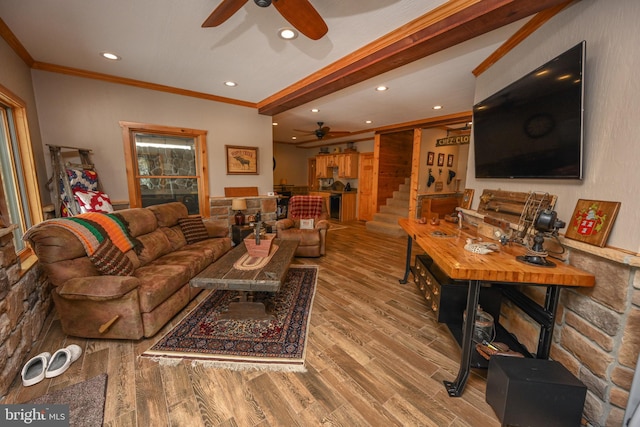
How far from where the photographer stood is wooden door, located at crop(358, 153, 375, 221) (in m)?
6.87

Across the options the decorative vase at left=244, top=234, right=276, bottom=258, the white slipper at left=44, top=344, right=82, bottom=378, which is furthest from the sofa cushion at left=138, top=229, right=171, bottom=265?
the decorative vase at left=244, top=234, right=276, bottom=258

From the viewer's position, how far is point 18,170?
2279 mm

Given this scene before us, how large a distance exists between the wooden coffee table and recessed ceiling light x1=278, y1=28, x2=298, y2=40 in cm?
203

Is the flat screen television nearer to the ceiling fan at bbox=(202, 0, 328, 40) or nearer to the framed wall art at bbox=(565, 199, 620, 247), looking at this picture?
the framed wall art at bbox=(565, 199, 620, 247)

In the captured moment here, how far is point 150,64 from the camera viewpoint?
2670 mm

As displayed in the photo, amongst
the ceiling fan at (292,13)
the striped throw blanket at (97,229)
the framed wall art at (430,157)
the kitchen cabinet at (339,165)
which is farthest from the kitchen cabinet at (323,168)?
the ceiling fan at (292,13)

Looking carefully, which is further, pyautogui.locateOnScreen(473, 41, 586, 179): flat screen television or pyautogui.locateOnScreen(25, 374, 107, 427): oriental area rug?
pyautogui.locateOnScreen(473, 41, 586, 179): flat screen television

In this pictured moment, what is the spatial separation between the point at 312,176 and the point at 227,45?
21.6 feet

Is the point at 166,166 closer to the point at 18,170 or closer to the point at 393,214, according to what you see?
the point at 18,170

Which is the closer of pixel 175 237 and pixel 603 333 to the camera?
pixel 603 333

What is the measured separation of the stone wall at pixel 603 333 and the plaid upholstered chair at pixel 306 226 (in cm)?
272

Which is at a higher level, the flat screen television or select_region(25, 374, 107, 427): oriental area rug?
the flat screen television

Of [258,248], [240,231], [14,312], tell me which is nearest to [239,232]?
[240,231]

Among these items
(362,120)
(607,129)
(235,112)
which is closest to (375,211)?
(362,120)
